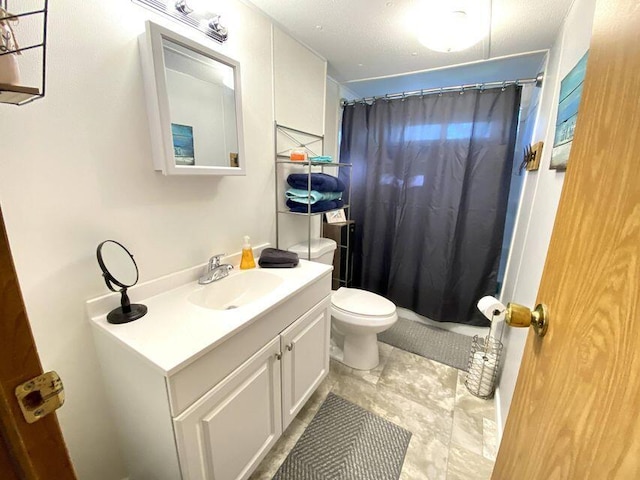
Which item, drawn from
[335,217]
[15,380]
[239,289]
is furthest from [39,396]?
[335,217]

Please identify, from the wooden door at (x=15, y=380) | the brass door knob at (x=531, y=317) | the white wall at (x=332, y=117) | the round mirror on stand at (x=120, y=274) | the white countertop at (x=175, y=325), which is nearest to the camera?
the wooden door at (x=15, y=380)

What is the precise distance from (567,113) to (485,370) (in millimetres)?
1411

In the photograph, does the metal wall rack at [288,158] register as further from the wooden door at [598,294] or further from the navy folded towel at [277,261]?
the wooden door at [598,294]

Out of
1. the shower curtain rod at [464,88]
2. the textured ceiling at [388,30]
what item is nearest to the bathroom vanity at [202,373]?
the textured ceiling at [388,30]

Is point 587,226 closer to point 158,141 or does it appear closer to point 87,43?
point 158,141

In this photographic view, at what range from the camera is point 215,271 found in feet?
4.37

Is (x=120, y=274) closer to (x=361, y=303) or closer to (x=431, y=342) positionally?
(x=361, y=303)

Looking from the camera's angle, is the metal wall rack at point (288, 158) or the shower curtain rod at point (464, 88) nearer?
the metal wall rack at point (288, 158)

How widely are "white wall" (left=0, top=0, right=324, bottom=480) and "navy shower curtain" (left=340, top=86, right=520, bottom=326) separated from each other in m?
1.51

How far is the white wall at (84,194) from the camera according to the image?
823 millimetres

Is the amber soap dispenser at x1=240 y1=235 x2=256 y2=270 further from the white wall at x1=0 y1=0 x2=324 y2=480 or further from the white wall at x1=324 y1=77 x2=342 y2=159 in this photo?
the white wall at x1=324 y1=77 x2=342 y2=159

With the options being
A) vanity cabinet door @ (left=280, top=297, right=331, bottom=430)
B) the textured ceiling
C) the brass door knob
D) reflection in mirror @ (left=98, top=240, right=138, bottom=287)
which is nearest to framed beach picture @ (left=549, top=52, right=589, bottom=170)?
the textured ceiling

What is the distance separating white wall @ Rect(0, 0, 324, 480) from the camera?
823mm

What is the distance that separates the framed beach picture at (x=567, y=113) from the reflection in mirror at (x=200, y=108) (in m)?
1.35
